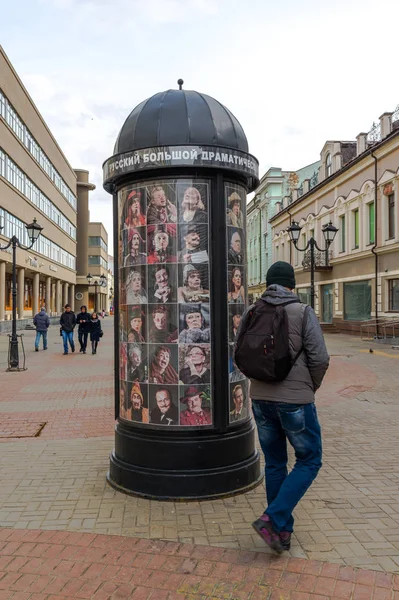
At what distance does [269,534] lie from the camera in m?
3.70

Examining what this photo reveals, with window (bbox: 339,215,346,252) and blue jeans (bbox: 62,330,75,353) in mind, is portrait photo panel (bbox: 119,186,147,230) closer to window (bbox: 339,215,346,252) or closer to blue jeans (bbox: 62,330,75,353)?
blue jeans (bbox: 62,330,75,353)

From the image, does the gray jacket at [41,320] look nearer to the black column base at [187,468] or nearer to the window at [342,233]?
the black column base at [187,468]

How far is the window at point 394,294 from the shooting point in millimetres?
26131

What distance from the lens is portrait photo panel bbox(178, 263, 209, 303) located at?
16.4 feet

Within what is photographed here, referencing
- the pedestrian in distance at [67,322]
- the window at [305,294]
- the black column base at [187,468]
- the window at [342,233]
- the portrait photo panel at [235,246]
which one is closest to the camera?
the black column base at [187,468]

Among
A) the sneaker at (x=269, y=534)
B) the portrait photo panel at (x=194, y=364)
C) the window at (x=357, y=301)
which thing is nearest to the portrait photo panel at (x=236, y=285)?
the portrait photo panel at (x=194, y=364)

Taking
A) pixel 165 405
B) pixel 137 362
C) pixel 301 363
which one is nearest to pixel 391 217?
pixel 137 362

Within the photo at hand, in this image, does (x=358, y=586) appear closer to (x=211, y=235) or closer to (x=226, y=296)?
(x=226, y=296)

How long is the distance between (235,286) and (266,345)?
1.51 metres

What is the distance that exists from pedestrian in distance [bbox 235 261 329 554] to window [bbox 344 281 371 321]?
2659 centimetres

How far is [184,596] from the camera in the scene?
3.24 meters

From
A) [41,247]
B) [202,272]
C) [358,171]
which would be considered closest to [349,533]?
[202,272]

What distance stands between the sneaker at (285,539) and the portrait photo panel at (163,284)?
7.19ft

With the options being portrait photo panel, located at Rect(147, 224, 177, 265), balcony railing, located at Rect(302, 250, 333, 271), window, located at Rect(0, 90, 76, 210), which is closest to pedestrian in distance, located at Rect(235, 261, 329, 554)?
portrait photo panel, located at Rect(147, 224, 177, 265)
